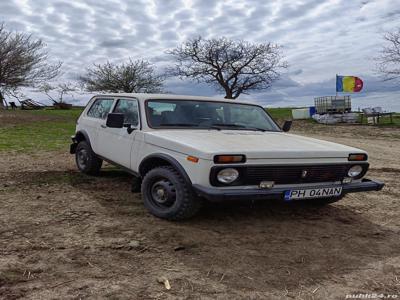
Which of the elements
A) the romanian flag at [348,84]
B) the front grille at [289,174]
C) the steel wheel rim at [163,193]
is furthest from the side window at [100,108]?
the romanian flag at [348,84]

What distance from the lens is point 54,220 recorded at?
4508mm

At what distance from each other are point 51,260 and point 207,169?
1618 millimetres

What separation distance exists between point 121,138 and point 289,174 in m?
2.43

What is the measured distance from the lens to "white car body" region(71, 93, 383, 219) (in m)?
4.05

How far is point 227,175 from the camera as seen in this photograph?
13.3 feet

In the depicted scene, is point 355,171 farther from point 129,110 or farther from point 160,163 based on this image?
point 129,110

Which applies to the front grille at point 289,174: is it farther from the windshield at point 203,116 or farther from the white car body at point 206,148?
the windshield at point 203,116

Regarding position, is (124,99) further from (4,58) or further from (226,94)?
(226,94)

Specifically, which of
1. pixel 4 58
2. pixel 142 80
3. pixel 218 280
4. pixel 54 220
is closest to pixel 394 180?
pixel 218 280

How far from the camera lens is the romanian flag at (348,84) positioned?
27594mm

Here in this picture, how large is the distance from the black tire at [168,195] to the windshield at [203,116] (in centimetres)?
79

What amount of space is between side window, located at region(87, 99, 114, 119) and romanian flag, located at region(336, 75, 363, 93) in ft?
77.8

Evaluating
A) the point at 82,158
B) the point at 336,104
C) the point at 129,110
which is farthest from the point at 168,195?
the point at 336,104

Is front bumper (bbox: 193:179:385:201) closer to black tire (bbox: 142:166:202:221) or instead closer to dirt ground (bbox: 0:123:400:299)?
black tire (bbox: 142:166:202:221)
